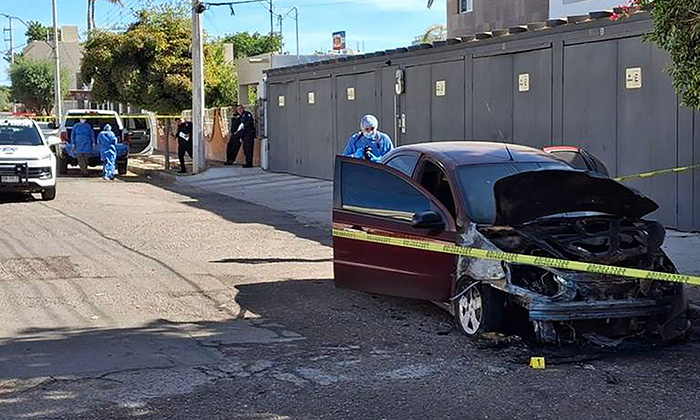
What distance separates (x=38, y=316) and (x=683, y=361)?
5405mm

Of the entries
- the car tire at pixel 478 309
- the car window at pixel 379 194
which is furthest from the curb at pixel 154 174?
the car tire at pixel 478 309

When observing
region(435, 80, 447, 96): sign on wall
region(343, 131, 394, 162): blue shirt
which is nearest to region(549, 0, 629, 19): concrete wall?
region(435, 80, 447, 96): sign on wall

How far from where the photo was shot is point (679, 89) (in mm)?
7617

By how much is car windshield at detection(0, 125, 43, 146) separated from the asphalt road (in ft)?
22.9

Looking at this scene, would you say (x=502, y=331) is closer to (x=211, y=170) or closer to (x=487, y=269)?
(x=487, y=269)

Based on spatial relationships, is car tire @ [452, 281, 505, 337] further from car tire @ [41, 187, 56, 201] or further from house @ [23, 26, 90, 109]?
house @ [23, 26, 90, 109]

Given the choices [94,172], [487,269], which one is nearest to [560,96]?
[487,269]

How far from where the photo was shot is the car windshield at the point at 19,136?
17.7 metres

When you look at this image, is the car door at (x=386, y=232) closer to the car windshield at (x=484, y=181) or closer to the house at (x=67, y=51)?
the car windshield at (x=484, y=181)

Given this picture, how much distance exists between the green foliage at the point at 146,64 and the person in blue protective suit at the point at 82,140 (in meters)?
4.70

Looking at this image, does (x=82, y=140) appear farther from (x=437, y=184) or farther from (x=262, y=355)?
(x=262, y=355)

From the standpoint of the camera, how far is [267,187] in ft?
70.8

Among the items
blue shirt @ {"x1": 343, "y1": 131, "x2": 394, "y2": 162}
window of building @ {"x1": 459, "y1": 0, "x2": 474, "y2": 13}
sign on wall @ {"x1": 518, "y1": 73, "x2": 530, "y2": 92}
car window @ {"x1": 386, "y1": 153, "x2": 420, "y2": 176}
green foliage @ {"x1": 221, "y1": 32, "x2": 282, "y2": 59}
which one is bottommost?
car window @ {"x1": 386, "y1": 153, "x2": 420, "y2": 176}

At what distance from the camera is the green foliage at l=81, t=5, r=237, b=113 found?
Answer: 29.3 m
